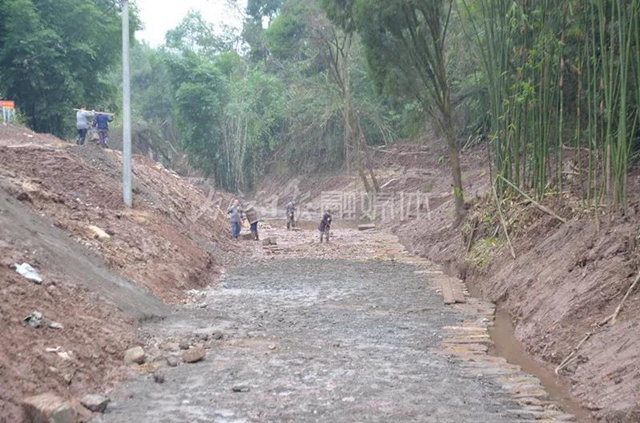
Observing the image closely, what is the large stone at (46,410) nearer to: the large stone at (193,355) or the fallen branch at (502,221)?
the large stone at (193,355)

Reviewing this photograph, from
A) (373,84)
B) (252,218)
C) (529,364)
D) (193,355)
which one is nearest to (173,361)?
(193,355)

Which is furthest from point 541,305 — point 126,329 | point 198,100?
point 198,100

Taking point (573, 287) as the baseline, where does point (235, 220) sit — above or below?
below

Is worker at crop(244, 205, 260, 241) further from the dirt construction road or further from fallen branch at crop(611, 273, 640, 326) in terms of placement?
fallen branch at crop(611, 273, 640, 326)

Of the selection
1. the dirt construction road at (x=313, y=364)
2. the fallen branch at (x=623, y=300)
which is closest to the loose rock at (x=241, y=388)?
the dirt construction road at (x=313, y=364)

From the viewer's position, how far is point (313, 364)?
7.68 m

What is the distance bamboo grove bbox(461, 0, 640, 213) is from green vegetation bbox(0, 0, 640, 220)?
4cm

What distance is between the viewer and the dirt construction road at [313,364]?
6180mm

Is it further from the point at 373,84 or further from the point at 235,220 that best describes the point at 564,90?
the point at 235,220

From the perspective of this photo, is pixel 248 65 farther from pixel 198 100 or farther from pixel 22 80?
pixel 22 80

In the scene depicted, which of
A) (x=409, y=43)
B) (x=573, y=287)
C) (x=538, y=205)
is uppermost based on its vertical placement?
(x=409, y=43)

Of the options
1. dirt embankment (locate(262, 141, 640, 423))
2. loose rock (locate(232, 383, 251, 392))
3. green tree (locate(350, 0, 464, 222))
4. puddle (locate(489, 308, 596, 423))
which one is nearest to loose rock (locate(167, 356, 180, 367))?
loose rock (locate(232, 383, 251, 392))

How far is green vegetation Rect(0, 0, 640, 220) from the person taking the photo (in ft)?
35.0

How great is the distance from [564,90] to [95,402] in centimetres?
1027
